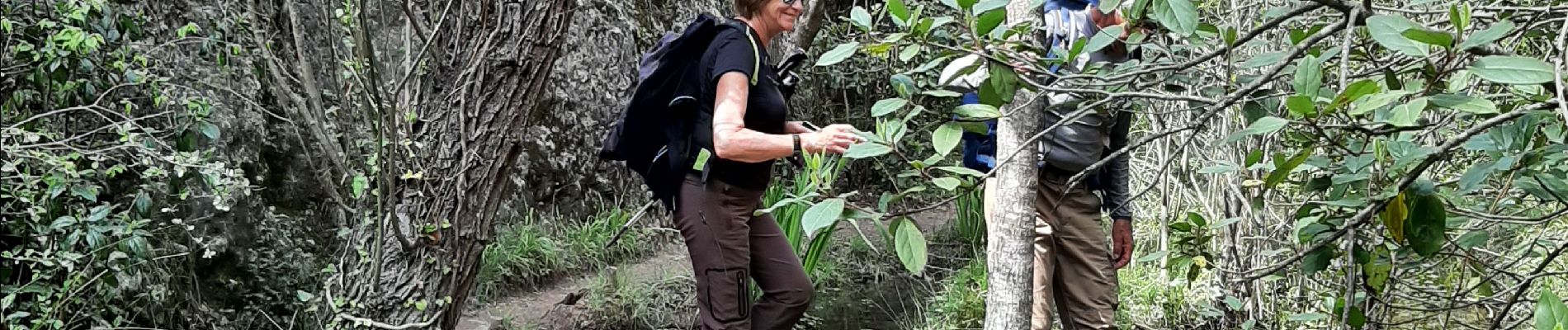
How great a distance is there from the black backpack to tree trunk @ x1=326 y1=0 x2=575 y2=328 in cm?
40

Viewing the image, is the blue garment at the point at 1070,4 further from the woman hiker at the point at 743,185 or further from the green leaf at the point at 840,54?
the green leaf at the point at 840,54

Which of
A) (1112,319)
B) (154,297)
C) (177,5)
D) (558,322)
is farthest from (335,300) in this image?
(1112,319)

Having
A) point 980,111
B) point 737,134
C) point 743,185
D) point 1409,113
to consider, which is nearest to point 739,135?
point 737,134

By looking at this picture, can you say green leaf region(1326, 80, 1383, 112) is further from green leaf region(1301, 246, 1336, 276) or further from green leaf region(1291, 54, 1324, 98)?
green leaf region(1301, 246, 1336, 276)

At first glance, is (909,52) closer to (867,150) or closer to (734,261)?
(867,150)

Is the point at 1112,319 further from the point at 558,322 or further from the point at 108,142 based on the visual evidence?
the point at 108,142

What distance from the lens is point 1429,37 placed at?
115 cm

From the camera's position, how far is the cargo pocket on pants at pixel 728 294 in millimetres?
2934

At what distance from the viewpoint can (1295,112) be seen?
1.23m

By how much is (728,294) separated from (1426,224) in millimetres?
1747

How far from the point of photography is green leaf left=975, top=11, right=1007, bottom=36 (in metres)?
1.58

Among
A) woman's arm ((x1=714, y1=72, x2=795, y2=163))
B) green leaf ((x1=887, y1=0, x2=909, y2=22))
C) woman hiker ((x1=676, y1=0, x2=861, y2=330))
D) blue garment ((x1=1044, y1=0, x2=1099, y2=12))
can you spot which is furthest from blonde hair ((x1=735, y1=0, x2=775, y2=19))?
green leaf ((x1=887, y1=0, x2=909, y2=22))

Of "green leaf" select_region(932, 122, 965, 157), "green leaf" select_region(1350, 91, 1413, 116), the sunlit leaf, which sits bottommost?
the sunlit leaf

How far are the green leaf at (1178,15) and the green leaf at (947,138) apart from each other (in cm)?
33
